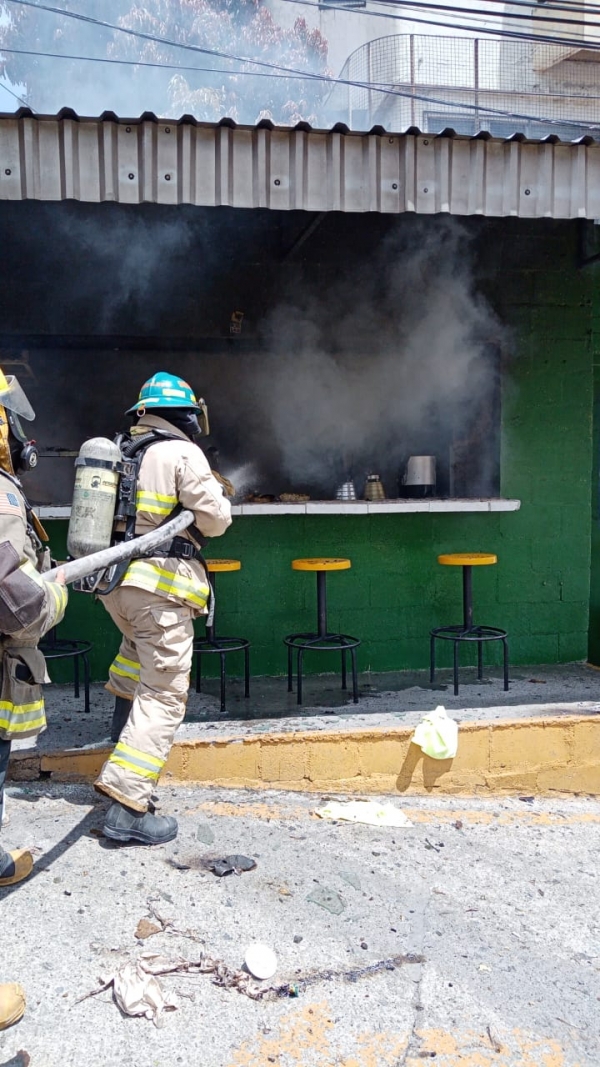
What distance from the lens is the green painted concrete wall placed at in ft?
22.7

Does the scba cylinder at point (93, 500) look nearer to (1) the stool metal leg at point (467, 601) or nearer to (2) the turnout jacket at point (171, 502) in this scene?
(2) the turnout jacket at point (171, 502)

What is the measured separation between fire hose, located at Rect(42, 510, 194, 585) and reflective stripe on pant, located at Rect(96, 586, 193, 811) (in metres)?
0.31

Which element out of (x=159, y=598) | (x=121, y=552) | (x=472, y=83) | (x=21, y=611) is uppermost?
(x=472, y=83)

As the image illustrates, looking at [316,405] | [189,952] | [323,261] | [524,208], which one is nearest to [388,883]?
[189,952]

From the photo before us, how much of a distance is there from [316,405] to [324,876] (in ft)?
15.6

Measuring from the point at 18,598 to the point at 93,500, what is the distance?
2.93ft

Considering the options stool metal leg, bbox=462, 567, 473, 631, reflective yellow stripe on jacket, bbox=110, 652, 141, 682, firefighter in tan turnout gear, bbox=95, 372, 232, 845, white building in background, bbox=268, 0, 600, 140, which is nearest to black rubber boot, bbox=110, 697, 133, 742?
reflective yellow stripe on jacket, bbox=110, 652, 141, 682

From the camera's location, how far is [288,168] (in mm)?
4797

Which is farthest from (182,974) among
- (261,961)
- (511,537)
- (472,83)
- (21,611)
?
(472,83)

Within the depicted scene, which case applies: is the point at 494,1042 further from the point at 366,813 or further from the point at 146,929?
the point at 366,813

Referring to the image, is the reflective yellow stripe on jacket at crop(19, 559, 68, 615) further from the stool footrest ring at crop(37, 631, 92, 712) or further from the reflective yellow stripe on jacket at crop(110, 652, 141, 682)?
the stool footrest ring at crop(37, 631, 92, 712)

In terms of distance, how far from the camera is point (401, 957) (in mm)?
3260

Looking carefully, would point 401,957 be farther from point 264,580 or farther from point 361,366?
point 361,366

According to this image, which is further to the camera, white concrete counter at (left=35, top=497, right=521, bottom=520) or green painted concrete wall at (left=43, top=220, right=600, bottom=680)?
green painted concrete wall at (left=43, top=220, right=600, bottom=680)
